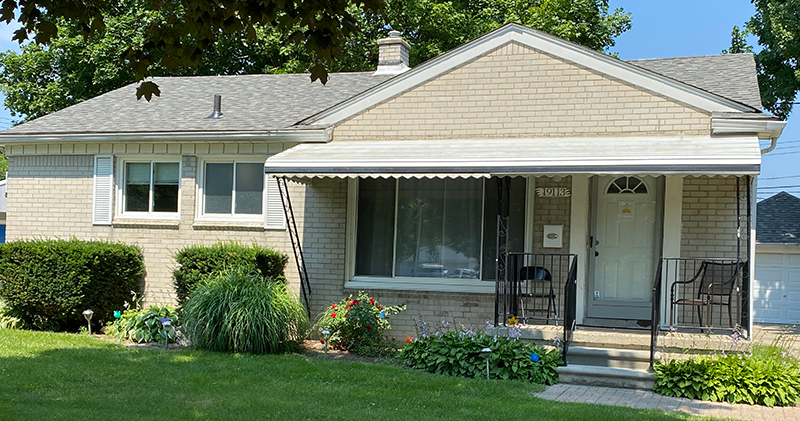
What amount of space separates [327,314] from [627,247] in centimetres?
435

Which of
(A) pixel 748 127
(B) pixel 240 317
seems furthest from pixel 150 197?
(A) pixel 748 127

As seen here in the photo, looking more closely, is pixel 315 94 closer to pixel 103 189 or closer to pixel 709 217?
pixel 103 189

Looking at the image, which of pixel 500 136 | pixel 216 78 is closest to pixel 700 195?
pixel 500 136

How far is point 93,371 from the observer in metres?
8.44

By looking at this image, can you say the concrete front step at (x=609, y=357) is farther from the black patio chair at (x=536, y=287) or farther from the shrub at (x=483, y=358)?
A: the black patio chair at (x=536, y=287)

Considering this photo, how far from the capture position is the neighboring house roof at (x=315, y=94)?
33.2 ft

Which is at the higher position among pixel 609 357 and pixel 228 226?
pixel 228 226

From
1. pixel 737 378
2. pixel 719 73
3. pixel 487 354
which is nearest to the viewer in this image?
pixel 737 378

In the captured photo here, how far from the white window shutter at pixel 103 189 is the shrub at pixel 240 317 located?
343 cm

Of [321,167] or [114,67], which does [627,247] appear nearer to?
[321,167]

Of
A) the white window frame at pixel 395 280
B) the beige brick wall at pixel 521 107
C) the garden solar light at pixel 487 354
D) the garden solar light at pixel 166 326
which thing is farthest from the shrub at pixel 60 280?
the garden solar light at pixel 487 354

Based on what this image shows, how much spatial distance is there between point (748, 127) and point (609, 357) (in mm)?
3393

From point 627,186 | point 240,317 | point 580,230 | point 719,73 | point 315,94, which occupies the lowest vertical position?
point 240,317

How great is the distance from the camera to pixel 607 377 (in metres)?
8.68
